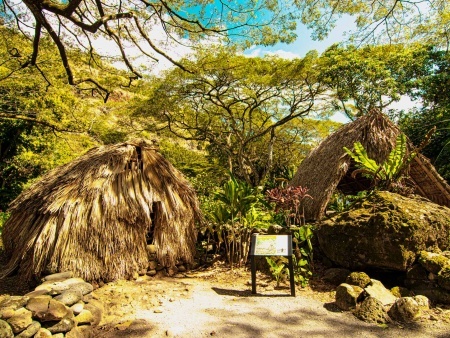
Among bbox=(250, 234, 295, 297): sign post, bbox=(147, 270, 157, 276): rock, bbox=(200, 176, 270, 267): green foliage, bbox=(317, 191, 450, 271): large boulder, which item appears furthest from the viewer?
bbox=(200, 176, 270, 267): green foliage

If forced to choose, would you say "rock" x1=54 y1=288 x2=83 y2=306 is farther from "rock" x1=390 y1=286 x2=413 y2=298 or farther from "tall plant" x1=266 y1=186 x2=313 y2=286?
"rock" x1=390 y1=286 x2=413 y2=298

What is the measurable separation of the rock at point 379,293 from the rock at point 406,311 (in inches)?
9.5

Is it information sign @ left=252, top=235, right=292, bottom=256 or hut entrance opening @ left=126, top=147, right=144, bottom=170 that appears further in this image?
hut entrance opening @ left=126, top=147, right=144, bottom=170

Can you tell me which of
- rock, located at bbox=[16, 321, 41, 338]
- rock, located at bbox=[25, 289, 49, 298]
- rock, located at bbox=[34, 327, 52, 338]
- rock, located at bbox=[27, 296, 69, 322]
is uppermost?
rock, located at bbox=[25, 289, 49, 298]

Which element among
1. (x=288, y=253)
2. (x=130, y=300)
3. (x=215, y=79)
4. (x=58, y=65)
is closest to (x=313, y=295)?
(x=288, y=253)

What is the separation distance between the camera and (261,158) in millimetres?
22578

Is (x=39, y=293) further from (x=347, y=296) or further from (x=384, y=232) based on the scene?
(x=384, y=232)

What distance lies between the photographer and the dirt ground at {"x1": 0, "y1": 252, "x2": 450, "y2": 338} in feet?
11.5

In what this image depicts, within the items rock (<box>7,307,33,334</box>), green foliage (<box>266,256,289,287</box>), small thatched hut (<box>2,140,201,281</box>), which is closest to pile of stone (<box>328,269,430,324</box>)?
green foliage (<box>266,256,289,287</box>)

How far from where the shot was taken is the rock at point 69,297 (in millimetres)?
3592

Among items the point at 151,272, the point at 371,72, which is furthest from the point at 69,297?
the point at 371,72

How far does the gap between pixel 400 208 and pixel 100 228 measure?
4694mm

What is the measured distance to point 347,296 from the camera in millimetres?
4098

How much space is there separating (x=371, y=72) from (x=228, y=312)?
13.7 meters
